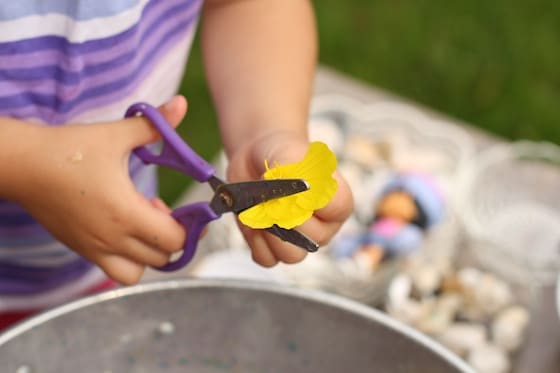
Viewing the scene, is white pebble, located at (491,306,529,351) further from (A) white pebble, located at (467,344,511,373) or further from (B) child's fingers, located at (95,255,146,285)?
(B) child's fingers, located at (95,255,146,285)

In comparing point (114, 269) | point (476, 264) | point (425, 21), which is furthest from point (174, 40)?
point (425, 21)

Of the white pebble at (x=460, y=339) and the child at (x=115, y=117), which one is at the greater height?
the child at (x=115, y=117)

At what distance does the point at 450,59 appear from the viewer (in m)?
1.33

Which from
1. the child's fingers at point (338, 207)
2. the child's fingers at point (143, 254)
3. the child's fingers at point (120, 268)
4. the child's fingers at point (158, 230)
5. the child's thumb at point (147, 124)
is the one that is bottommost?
the child's fingers at point (120, 268)

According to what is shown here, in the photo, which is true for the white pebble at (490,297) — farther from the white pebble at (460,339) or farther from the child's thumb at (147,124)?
the child's thumb at (147,124)

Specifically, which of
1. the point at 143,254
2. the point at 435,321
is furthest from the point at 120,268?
the point at 435,321

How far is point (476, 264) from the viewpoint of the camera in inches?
28.3

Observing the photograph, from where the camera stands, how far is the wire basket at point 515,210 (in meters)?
0.71

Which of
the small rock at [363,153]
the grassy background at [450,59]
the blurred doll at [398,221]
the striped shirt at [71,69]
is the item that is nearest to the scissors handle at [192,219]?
the striped shirt at [71,69]

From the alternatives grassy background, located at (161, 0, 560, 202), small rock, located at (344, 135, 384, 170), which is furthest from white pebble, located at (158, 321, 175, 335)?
grassy background, located at (161, 0, 560, 202)

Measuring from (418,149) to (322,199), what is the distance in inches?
18.5

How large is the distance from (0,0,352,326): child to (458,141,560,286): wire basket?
0.80 feet

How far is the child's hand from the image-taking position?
44cm

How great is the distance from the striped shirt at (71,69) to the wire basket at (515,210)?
0.29 metres
